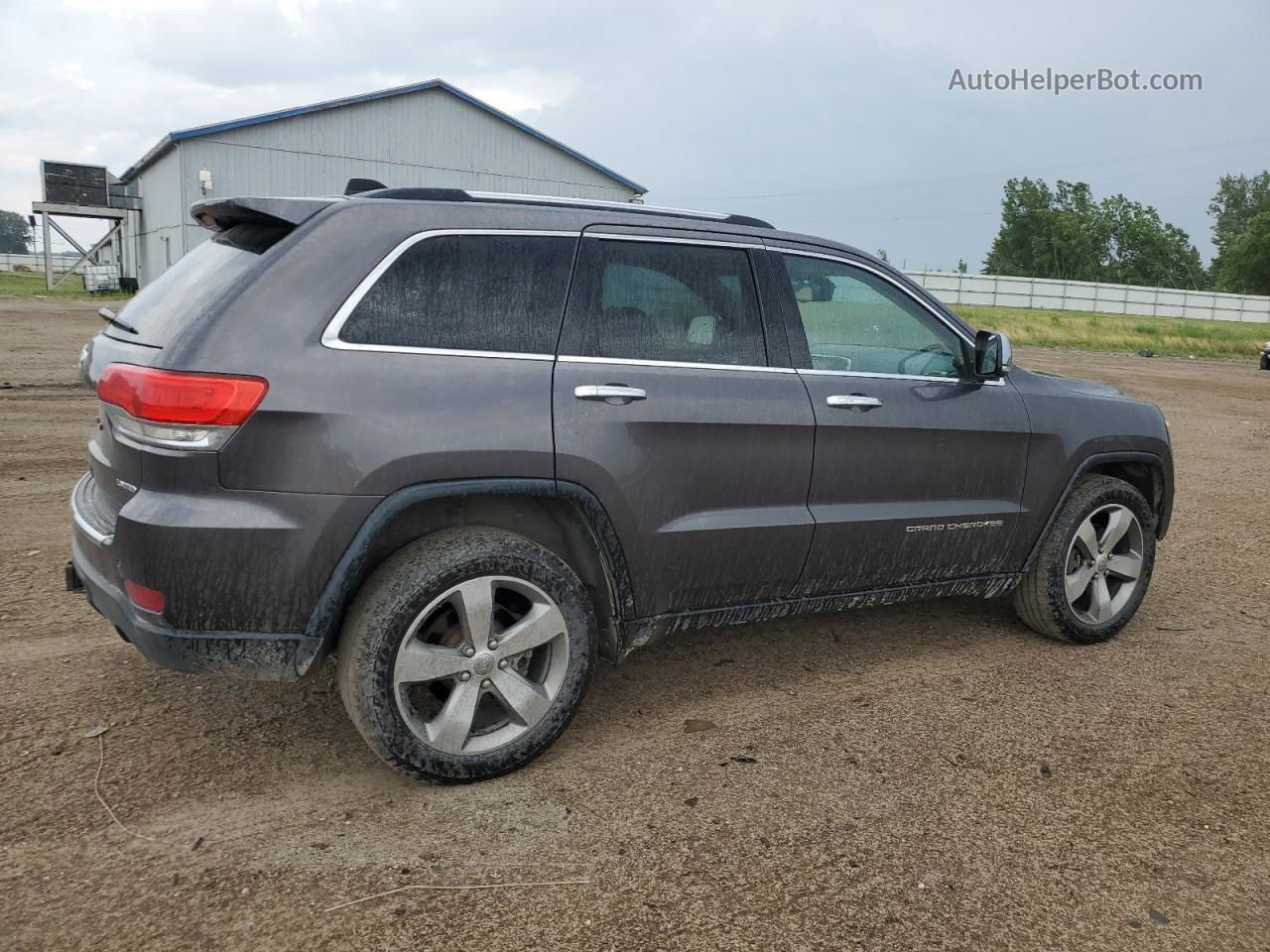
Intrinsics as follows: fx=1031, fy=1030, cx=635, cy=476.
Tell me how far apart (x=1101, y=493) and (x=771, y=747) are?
212 centimetres

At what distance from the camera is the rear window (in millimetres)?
3037

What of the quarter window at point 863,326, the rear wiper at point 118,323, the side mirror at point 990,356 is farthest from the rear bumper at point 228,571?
the side mirror at point 990,356

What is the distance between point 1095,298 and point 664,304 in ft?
199

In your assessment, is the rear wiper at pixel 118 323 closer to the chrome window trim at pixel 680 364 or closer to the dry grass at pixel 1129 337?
the chrome window trim at pixel 680 364

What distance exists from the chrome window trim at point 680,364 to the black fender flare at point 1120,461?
156 cm

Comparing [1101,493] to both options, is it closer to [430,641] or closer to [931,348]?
[931,348]

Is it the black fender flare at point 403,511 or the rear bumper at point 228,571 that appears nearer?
the rear bumper at point 228,571

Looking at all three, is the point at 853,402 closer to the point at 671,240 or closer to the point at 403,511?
the point at 671,240

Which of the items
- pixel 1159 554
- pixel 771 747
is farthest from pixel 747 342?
pixel 1159 554

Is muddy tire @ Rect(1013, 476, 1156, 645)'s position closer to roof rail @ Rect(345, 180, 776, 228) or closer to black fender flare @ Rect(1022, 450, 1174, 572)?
black fender flare @ Rect(1022, 450, 1174, 572)

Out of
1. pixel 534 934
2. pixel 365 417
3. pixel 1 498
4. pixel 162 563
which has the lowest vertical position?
pixel 534 934

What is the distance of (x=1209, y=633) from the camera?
4.95 meters

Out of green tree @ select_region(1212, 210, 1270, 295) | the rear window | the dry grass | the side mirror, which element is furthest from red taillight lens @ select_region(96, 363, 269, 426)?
green tree @ select_region(1212, 210, 1270, 295)

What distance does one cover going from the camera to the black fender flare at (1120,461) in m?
4.53
